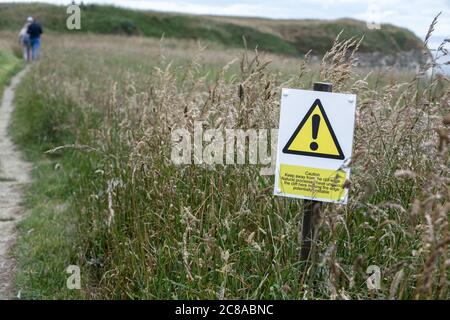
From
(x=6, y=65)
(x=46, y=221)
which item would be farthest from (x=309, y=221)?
(x=6, y=65)

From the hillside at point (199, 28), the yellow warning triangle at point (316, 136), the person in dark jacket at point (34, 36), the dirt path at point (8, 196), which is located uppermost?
the hillside at point (199, 28)

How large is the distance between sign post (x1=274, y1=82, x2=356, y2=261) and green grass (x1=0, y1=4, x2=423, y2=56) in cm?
3229

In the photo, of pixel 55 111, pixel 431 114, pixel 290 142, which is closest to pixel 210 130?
pixel 290 142

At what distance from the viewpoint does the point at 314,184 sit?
112 inches

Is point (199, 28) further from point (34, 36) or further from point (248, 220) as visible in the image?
point (248, 220)

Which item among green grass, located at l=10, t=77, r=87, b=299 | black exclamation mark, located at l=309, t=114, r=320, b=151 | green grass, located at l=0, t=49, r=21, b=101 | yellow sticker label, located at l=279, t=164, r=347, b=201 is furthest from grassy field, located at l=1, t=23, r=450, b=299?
green grass, located at l=0, t=49, r=21, b=101

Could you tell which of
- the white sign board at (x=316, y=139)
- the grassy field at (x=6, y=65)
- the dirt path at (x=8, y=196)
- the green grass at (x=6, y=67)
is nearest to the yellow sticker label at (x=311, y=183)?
the white sign board at (x=316, y=139)

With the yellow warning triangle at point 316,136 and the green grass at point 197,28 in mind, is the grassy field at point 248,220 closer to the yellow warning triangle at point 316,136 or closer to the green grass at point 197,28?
the yellow warning triangle at point 316,136

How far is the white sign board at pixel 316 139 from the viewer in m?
2.83

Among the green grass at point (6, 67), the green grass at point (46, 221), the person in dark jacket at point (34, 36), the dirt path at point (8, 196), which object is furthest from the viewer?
the person in dark jacket at point (34, 36)

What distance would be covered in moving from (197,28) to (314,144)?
4449cm

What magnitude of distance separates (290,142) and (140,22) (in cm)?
4367

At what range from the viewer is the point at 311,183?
2.87 metres

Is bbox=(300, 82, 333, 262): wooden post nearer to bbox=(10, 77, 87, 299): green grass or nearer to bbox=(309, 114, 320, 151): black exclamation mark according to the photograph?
bbox=(309, 114, 320, 151): black exclamation mark
